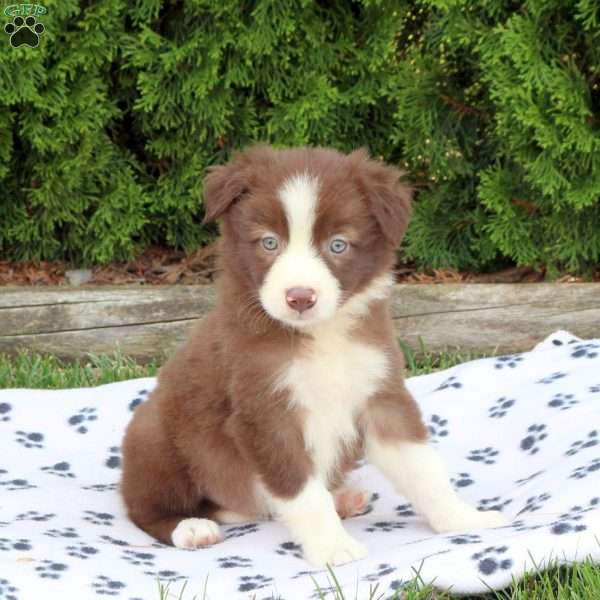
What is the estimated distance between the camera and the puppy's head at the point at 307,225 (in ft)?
11.0

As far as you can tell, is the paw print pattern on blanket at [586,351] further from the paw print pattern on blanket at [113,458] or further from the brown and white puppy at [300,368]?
the paw print pattern on blanket at [113,458]

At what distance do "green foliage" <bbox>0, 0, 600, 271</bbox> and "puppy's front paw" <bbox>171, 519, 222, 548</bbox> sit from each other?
3333mm

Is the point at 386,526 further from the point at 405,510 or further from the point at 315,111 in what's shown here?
the point at 315,111

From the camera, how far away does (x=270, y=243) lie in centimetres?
347

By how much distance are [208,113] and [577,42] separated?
→ 7.49 ft

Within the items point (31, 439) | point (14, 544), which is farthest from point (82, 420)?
point (14, 544)

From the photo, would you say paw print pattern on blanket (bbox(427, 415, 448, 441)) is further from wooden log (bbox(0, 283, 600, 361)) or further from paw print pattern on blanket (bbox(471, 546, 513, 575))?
paw print pattern on blanket (bbox(471, 546, 513, 575))

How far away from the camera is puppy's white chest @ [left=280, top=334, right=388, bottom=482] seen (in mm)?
3598

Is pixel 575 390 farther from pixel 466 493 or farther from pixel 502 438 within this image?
pixel 466 493

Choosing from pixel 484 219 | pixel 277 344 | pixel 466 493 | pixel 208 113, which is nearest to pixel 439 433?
pixel 466 493

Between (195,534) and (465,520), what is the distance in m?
0.95

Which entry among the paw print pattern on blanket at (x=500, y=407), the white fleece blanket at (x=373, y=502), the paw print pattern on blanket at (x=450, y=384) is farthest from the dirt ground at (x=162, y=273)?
the paw print pattern on blanket at (x=500, y=407)

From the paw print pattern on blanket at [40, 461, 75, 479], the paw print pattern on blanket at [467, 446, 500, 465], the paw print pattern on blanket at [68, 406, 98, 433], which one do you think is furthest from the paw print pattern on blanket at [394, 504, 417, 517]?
the paw print pattern on blanket at [68, 406, 98, 433]

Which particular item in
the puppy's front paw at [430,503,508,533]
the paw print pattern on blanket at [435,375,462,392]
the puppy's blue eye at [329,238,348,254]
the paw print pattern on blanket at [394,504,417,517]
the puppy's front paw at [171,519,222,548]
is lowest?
the paw print pattern on blanket at [394,504,417,517]
